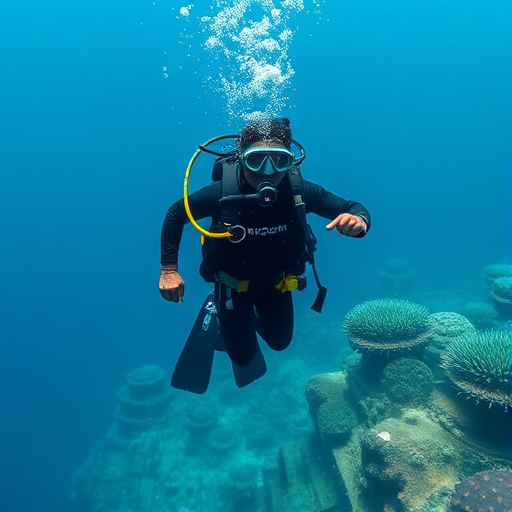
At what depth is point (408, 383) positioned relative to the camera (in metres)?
7.21

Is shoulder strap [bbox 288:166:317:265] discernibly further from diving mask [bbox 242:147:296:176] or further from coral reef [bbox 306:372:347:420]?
coral reef [bbox 306:372:347:420]

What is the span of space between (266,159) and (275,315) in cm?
204

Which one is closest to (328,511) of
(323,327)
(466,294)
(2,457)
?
(323,327)

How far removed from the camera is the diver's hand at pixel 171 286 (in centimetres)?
361

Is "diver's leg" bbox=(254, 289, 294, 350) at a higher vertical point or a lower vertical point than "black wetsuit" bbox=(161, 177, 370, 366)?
lower

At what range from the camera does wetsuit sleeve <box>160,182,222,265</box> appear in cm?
373

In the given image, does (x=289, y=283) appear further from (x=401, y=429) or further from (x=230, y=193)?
(x=401, y=429)

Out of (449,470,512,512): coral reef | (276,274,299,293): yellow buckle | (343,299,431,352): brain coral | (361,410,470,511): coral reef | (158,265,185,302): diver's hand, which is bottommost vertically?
(449,470,512,512): coral reef

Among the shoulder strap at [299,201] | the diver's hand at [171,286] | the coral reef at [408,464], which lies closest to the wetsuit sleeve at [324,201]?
the shoulder strap at [299,201]

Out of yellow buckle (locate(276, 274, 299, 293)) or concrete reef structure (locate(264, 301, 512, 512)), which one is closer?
yellow buckle (locate(276, 274, 299, 293))

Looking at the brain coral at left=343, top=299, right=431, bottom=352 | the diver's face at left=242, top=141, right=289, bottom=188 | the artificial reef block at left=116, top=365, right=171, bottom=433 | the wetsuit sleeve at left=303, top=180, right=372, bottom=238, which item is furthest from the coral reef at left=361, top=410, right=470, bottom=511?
the artificial reef block at left=116, top=365, right=171, bottom=433

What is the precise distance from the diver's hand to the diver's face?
1.22 meters

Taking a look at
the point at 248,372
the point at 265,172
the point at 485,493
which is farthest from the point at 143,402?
the point at 265,172

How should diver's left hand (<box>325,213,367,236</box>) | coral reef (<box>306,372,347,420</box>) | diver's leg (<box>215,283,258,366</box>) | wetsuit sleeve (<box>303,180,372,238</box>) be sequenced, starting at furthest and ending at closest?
1. coral reef (<box>306,372,347,420</box>)
2. diver's leg (<box>215,283,258,366</box>)
3. wetsuit sleeve (<box>303,180,372,238</box>)
4. diver's left hand (<box>325,213,367,236</box>)
